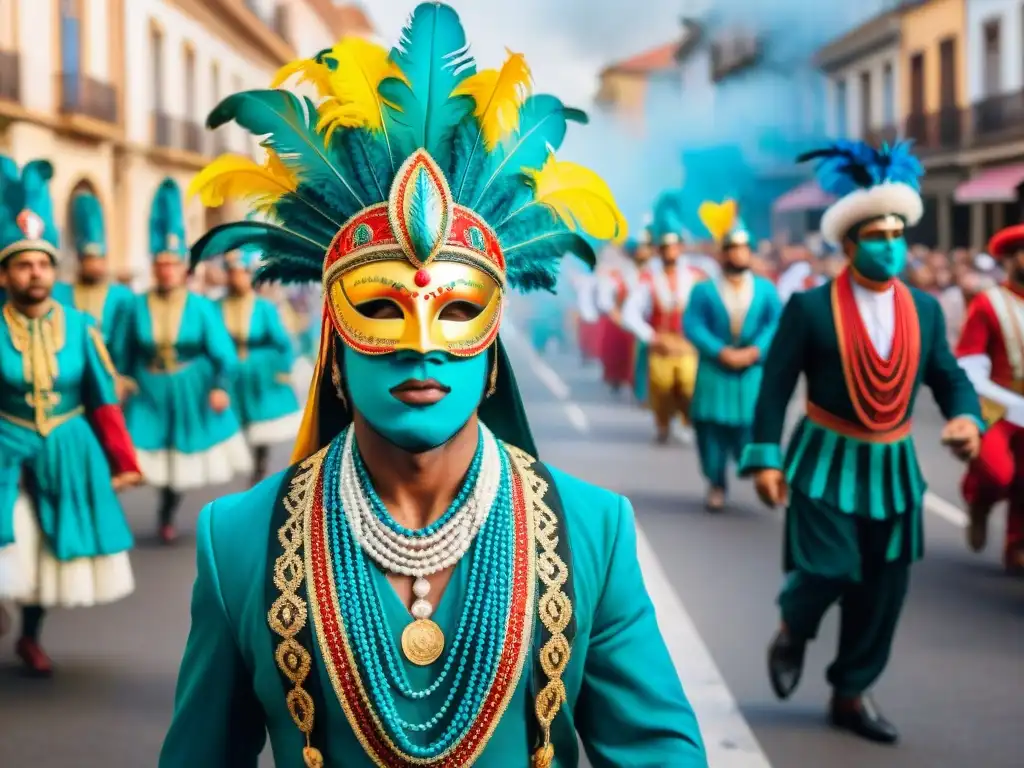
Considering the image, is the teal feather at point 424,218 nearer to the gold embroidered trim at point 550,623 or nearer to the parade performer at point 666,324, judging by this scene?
the gold embroidered trim at point 550,623

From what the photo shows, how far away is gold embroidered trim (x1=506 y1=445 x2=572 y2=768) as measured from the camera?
312 centimetres

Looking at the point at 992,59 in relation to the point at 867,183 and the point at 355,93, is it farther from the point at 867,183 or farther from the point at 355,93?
the point at 355,93

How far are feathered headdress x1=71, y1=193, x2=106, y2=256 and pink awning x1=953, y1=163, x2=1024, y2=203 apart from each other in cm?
2741

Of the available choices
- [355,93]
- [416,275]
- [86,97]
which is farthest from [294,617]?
[86,97]

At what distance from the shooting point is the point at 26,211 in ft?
25.9

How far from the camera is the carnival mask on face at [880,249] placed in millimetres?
6746

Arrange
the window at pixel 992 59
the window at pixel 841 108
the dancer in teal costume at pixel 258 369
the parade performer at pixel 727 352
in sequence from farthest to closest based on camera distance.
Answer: the window at pixel 841 108 → the window at pixel 992 59 → the dancer in teal costume at pixel 258 369 → the parade performer at pixel 727 352

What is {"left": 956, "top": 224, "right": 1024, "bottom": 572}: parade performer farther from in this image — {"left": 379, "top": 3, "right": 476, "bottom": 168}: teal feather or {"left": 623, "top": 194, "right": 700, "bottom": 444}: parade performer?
{"left": 379, "top": 3, "right": 476, "bottom": 168}: teal feather

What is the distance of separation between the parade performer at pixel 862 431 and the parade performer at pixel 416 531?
11.7 ft

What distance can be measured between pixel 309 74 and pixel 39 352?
498cm

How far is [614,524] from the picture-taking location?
10.8 ft

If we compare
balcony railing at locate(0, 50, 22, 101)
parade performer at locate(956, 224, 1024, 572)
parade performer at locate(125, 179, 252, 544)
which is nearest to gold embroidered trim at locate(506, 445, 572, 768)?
parade performer at locate(956, 224, 1024, 572)

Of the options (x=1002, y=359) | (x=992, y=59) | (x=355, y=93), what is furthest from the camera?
(x=992, y=59)

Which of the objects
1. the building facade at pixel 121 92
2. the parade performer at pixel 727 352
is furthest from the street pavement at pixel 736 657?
the building facade at pixel 121 92
